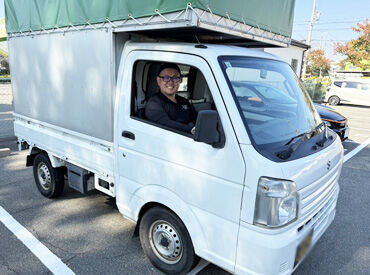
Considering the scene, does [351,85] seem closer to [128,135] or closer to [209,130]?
[128,135]

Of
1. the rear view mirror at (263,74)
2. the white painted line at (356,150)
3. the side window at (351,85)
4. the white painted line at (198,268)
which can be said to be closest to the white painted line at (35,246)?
the white painted line at (198,268)

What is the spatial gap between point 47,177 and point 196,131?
306 cm

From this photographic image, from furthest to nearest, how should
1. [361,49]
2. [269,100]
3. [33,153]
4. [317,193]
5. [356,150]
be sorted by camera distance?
[361,49], [356,150], [33,153], [269,100], [317,193]

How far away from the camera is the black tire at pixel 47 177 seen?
3979mm

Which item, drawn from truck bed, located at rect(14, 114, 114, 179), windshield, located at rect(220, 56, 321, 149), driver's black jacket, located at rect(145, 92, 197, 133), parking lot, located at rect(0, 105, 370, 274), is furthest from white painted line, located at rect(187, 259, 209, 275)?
windshield, located at rect(220, 56, 321, 149)

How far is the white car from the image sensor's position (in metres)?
17.7

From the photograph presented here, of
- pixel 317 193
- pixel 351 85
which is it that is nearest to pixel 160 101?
pixel 317 193

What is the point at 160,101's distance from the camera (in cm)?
267

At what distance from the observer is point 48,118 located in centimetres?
360

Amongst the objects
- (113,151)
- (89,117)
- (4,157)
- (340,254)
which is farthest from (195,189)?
(4,157)

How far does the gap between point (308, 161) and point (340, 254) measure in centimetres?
175

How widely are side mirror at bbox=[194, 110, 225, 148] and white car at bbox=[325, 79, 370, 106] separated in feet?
62.8

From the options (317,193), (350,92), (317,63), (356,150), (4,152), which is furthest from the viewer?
(317,63)

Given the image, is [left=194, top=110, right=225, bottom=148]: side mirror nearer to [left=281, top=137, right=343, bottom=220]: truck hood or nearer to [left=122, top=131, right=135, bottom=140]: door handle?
[left=281, top=137, right=343, bottom=220]: truck hood
